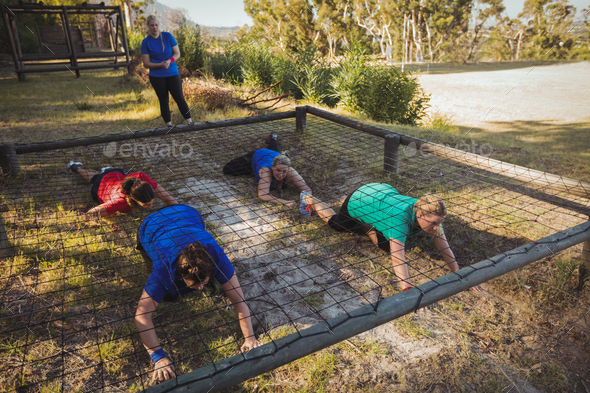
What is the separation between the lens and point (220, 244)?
283cm

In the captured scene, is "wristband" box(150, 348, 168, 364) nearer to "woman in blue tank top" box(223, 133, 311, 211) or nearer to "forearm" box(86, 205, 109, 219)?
"forearm" box(86, 205, 109, 219)

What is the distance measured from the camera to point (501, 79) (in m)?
14.6

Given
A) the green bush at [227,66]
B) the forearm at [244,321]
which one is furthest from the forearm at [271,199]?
the green bush at [227,66]

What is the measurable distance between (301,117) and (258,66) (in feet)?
14.8

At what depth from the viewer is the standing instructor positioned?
4262 millimetres

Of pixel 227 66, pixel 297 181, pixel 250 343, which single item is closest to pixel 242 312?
pixel 250 343

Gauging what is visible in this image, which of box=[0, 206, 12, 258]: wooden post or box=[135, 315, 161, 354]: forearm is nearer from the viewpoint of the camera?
box=[135, 315, 161, 354]: forearm

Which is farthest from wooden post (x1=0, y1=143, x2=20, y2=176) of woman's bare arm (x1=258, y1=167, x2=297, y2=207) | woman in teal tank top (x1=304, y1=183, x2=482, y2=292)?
woman in teal tank top (x1=304, y1=183, x2=482, y2=292)

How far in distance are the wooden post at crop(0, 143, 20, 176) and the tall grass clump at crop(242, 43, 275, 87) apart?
6170 mm

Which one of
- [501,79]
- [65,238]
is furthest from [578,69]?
[65,238]

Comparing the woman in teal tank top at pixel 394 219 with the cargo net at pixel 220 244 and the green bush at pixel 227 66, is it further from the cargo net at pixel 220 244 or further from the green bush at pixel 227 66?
the green bush at pixel 227 66

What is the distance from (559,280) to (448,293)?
142 cm

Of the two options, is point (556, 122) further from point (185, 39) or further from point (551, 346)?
point (185, 39)

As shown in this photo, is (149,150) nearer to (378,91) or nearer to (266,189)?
(266,189)
